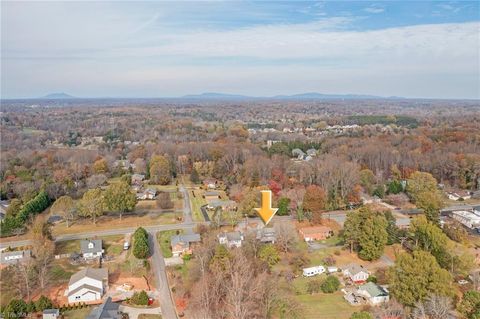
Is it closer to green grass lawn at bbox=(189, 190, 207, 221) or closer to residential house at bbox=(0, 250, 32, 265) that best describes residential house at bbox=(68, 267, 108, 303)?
residential house at bbox=(0, 250, 32, 265)

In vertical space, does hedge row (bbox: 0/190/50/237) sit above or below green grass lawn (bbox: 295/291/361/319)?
above

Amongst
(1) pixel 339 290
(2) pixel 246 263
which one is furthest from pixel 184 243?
(1) pixel 339 290

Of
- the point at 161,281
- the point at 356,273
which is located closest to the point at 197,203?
the point at 161,281

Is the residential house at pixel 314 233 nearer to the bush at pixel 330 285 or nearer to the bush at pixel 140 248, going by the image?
the bush at pixel 330 285

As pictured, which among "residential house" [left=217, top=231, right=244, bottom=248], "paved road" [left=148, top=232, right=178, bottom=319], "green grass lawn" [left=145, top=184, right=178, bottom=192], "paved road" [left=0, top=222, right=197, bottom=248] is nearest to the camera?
"paved road" [left=148, top=232, right=178, bottom=319]

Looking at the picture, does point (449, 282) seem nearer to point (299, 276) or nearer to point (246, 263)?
point (299, 276)

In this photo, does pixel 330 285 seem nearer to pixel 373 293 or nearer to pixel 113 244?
pixel 373 293

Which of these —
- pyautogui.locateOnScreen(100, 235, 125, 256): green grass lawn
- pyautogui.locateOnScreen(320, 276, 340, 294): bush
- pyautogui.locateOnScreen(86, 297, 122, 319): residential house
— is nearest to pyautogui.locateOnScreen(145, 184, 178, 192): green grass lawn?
pyautogui.locateOnScreen(100, 235, 125, 256): green grass lawn
